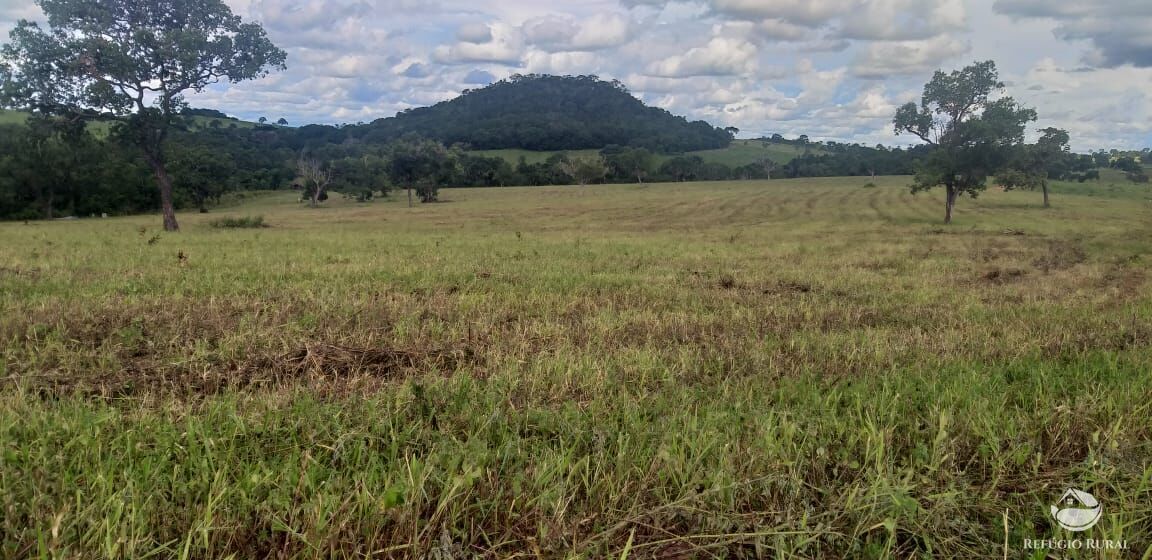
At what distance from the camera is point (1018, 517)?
2.67m

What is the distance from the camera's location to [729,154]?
15662 centimetres

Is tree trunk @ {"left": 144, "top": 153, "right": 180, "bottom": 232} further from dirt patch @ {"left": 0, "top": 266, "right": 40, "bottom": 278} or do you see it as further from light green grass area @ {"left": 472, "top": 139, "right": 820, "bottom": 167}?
light green grass area @ {"left": 472, "top": 139, "right": 820, "bottom": 167}

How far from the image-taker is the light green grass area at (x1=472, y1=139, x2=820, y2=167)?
465ft

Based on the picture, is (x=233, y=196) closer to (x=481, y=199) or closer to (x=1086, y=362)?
(x=481, y=199)

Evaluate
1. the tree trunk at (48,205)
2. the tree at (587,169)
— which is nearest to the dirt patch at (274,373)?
the tree trunk at (48,205)

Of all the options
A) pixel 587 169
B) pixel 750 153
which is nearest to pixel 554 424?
pixel 587 169

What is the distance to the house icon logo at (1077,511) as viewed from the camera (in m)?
2.56

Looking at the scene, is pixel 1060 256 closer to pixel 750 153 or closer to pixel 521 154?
pixel 521 154

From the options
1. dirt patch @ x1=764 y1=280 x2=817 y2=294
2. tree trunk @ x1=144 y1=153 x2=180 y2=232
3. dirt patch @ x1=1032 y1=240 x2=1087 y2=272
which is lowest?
dirt patch @ x1=1032 y1=240 x2=1087 y2=272

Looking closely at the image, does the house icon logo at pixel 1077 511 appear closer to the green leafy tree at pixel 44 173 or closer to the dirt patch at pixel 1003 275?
the dirt patch at pixel 1003 275

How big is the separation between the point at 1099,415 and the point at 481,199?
79.7 m

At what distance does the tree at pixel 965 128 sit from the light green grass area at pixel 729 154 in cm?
9463

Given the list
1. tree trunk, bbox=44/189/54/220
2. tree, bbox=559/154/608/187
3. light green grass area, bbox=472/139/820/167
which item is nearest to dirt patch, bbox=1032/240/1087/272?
tree trunk, bbox=44/189/54/220

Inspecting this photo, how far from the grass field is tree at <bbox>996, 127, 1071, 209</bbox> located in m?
36.7
